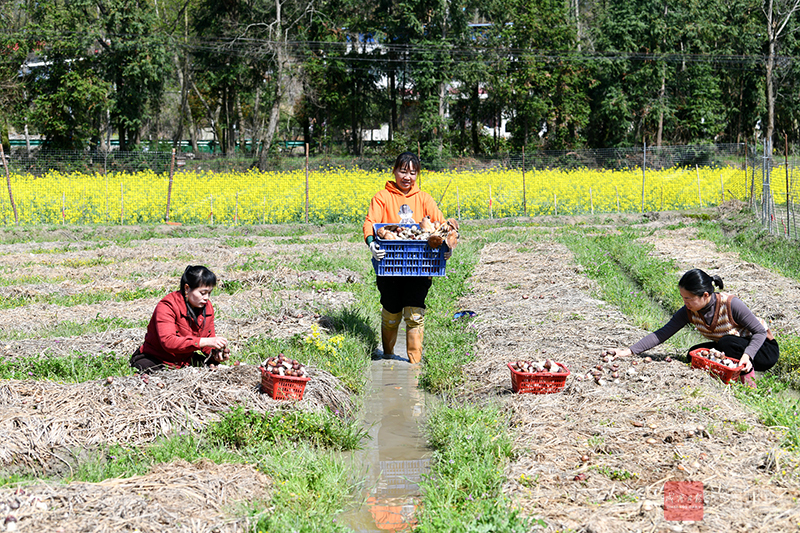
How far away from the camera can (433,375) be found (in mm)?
7562

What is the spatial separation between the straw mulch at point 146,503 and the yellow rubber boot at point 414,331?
3611mm

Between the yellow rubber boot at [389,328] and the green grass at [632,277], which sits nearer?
the yellow rubber boot at [389,328]

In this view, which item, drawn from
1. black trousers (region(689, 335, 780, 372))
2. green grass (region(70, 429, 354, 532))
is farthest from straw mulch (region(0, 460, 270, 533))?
black trousers (region(689, 335, 780, 372))

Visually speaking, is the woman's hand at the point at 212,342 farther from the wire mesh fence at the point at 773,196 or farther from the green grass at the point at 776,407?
the wire mesh fence at the point at 773,196

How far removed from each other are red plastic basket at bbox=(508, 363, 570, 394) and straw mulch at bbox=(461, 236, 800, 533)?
96 mm

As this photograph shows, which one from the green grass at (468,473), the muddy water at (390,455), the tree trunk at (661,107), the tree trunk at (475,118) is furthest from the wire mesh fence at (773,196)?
the tree trunk at (475,118)

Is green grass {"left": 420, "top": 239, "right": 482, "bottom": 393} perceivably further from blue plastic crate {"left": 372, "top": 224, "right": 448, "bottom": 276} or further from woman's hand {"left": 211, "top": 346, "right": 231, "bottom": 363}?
woman's hand {"left": 211, "top": 346, "right": 231, "bottom": 363}

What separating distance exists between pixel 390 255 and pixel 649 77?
4498cm

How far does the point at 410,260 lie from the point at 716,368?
295 centimetres

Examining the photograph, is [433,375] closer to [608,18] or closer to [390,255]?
[390,255]

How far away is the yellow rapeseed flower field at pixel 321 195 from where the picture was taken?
23.3 meters

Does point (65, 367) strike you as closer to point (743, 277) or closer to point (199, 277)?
point (199, 277)

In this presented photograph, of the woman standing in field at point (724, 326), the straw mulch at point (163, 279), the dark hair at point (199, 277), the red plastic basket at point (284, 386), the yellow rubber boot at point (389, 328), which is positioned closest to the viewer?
the red plastic basket at point (284, 386)

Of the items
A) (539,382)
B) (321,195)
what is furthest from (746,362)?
(321,195)
